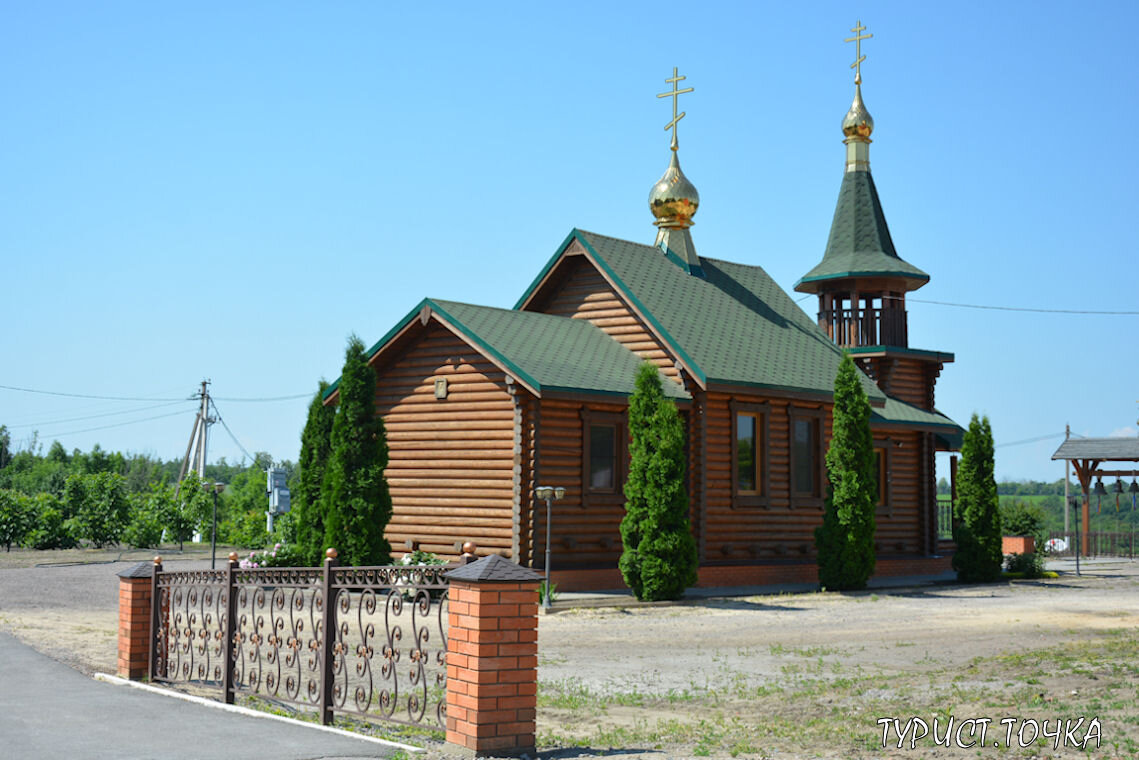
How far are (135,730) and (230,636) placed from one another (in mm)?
1611

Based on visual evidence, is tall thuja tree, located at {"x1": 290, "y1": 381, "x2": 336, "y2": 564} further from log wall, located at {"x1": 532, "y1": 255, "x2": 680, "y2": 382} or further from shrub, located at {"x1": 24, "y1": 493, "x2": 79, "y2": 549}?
shrub, located at {"x1": 24, "y1": 493, "x2": 79, "y2": 549}

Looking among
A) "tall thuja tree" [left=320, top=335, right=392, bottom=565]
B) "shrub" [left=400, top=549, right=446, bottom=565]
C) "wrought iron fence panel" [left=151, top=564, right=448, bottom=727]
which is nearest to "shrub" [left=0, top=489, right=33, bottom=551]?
"tall thuja tree" [left=320, top=335, right=392, bottom=565]

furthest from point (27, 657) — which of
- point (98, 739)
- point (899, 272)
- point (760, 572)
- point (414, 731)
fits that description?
point (899, 272)

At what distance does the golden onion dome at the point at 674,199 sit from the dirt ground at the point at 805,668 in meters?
9.78

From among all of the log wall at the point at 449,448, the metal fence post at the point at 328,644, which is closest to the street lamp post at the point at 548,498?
the log wall at the point at 449,448

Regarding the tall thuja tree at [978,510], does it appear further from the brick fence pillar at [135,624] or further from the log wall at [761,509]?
the brick fence pillar at [135,624]

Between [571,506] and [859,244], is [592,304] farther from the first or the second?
[859,244]

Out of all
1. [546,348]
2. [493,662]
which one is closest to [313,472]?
[546,348]

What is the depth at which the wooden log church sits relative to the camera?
20.4 meters

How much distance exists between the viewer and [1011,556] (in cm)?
2789

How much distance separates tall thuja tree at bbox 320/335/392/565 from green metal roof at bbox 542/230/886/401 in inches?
232

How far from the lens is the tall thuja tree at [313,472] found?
72.7 feet

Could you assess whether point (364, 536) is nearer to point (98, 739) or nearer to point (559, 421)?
point (559, 421)

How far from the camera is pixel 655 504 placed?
1936 cm
